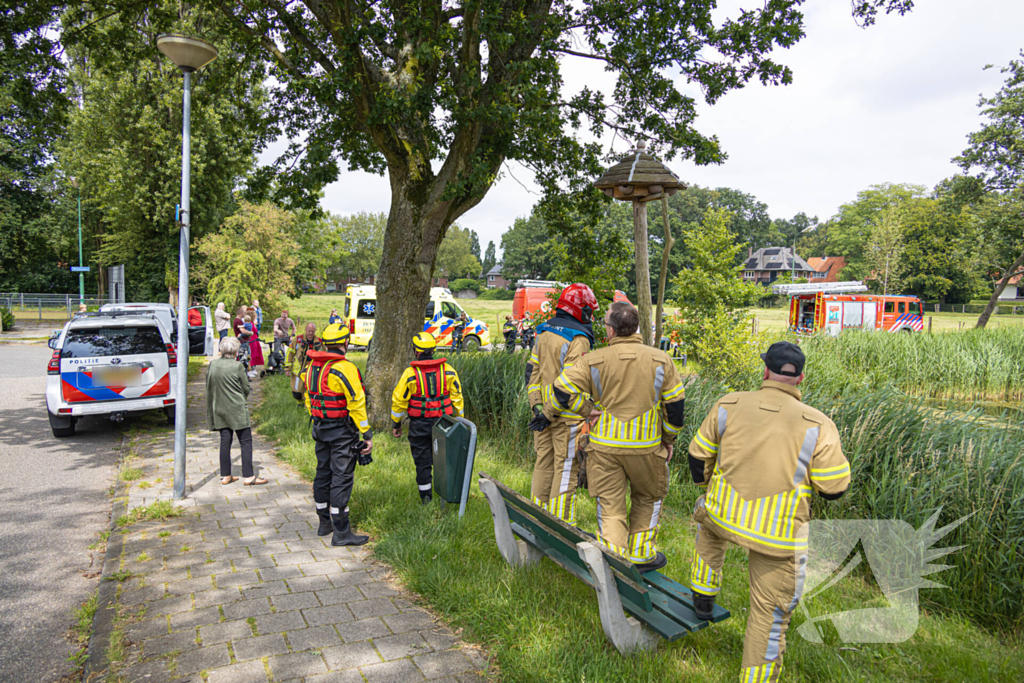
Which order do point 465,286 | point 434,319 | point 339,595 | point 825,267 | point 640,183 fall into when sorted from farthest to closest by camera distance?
point 825,267, point 465,286, point 434,319, point 640,183, point 339,595

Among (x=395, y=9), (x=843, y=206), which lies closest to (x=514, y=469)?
(x=395, y=9)

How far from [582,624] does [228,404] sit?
Answer: 4789mm

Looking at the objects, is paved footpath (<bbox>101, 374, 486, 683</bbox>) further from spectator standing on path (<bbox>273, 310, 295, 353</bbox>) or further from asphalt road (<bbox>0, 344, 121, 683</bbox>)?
spectator standing on path (<bbox>273, 310, 295, 353</bbox>)

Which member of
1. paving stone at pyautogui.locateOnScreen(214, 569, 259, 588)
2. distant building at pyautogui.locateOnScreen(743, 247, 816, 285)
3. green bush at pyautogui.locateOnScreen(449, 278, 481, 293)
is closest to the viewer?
paving stone at pyautogui.locateOnScreen(214, 569, 259, 588)

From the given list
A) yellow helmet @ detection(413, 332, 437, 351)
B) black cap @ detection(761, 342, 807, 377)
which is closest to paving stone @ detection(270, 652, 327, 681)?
yellow helmet @ detection(413, 332, 437, 351)

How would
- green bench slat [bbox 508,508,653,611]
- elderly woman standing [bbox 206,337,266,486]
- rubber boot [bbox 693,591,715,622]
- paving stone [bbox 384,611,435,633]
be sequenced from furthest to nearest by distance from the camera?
elderly woman standing [bbox 206,337,266,486]
paving stone [bbox 384,611,435,633]
rubber boot [bbox 693,591,715,622]
green bench slat [bbox 508,508,653,611]

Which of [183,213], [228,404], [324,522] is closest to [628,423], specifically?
[324,522]

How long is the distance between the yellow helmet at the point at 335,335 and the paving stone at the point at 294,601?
1.93 m

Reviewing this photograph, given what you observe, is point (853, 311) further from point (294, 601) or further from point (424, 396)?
point (294, 601)

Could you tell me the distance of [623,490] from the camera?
12.5 ft

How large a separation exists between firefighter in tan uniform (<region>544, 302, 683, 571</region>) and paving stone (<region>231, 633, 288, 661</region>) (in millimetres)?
2011

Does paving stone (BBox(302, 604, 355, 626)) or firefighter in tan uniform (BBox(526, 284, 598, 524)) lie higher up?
firefighter in tan uniform (BBox(526, 284, 598, 524))

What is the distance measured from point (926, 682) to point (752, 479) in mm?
1627

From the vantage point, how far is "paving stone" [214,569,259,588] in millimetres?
4180
